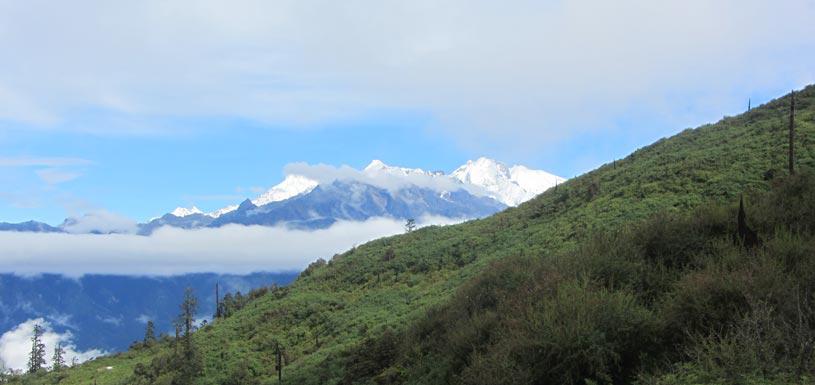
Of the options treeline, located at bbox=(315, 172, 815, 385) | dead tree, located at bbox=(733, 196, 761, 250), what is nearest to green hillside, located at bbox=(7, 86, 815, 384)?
treeline, located at bbox=(315, 172, 815, 385)

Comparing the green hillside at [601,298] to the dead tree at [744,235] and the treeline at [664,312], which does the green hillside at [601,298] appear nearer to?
the treeline at [664,312]

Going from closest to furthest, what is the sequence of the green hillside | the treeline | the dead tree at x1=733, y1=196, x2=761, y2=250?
the treeline, the green hillside, the dead tree at x1=733, y1=196, x2=761, y2=250

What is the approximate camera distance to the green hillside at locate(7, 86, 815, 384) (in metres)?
9.50

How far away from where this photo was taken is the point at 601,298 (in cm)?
1053

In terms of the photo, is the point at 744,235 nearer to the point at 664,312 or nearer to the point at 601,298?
the point at 664,312

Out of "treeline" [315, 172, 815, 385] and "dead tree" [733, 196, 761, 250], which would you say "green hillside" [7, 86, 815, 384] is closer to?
"treeline" [315, 172, 815, 385]

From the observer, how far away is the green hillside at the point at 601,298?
9500 millimetres

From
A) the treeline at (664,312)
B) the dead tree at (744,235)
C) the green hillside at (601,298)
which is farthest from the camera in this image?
the dead tree at (744,235)

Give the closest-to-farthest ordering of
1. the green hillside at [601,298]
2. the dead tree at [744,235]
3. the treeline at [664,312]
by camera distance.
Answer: the treeline at [664,312], the green hillside at [601,298], the dead tree at [744,235]

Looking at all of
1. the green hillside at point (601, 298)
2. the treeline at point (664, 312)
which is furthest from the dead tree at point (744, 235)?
the green hillside at point (601, 298)

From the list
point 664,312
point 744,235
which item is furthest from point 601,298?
point 744,235

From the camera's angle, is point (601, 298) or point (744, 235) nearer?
point (601, 298)

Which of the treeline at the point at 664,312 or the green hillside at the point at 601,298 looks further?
the green hillside at the point at 601,298

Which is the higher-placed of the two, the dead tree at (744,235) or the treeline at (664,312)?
the dead tree at (744,235)
